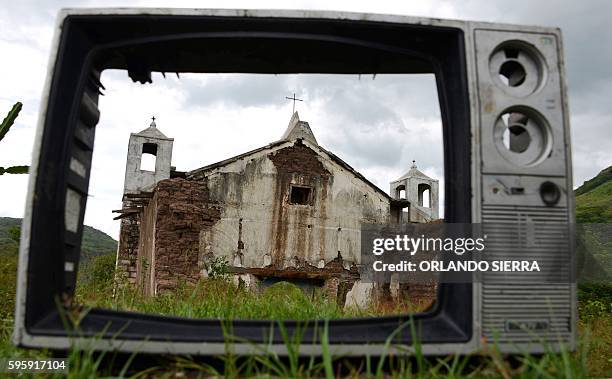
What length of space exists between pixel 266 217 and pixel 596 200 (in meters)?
35.2

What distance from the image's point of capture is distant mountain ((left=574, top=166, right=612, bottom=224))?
93.4 ft

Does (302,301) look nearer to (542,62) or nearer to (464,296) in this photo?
(464,296)

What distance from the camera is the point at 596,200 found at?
38750 mm

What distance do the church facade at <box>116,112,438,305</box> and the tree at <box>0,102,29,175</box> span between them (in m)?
7.94

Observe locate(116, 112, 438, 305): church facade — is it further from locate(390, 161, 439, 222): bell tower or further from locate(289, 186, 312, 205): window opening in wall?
locate(390, 161, 439, 222): bell tower

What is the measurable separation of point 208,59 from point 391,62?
0.69 meters

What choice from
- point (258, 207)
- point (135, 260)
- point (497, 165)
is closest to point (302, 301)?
point (497, 165)

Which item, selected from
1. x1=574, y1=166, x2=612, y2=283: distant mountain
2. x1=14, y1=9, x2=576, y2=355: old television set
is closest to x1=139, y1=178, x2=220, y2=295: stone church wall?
x1=574, y1=166, x2=612, y2=283: distant mountain

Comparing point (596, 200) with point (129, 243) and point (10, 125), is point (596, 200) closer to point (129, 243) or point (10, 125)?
point (129, 243)

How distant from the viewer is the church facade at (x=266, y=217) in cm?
1105

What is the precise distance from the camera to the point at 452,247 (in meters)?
1.44

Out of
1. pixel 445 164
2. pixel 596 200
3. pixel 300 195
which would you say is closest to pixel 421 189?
pixel 300 195

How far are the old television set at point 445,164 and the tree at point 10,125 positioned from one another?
43.1 inches

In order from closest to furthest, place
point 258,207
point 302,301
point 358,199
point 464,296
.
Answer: point 464,296
point 302,301
point 258,207
point 358,199
